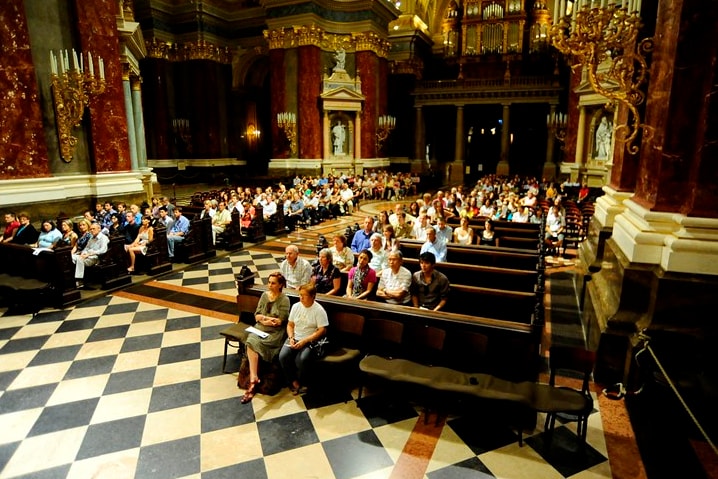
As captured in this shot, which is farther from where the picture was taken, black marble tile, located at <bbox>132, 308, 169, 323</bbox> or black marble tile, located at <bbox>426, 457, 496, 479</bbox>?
black marble tile, located at <bbox>132, 308, 169, 323</bbox>

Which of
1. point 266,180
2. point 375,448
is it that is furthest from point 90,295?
point 266,180

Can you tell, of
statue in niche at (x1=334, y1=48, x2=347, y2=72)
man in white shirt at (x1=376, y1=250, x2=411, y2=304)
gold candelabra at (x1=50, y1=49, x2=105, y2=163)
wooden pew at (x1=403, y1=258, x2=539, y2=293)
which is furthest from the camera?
statue in niche at (x1=334, y1=48, x2=347, y2=72)

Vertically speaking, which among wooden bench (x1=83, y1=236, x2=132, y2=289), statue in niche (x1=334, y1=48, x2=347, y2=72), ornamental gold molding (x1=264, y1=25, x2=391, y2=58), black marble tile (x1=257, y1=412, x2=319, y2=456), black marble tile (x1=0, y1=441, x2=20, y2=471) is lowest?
black marble tile (x1=0, y1=441, x2=20, y2=471)

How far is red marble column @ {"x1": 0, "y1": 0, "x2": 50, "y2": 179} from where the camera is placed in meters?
8.30

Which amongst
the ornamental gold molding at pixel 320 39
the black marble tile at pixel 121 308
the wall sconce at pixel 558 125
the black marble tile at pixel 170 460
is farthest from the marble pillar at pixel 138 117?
the wall sconce at pixel 558 125

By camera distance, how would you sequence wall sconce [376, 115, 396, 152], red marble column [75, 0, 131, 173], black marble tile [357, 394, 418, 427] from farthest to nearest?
wall sconce [376, 115, 396, 152] → red marble column [75, 0, 131, 173] → black marble tile [357, 394, 418, 427]

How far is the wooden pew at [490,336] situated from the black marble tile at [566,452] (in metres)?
0.52

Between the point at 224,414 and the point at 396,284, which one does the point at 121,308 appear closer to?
the point at 224,414

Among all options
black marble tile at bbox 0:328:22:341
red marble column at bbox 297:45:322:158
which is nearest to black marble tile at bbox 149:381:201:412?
black marble tile at bbox 0:328:22:341

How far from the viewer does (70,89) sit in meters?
9.13

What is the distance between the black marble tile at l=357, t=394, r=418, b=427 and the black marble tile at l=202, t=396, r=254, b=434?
1.05 m

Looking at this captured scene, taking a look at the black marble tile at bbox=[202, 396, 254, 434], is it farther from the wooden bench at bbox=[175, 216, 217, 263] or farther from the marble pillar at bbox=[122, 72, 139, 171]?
the marble pillar at bbox=[122, 72, 139, 171]

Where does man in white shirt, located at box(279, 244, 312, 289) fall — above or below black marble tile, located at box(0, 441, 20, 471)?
above

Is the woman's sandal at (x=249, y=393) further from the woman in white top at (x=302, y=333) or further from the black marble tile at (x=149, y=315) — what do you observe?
the black marble tile at (x=149, y=315)
